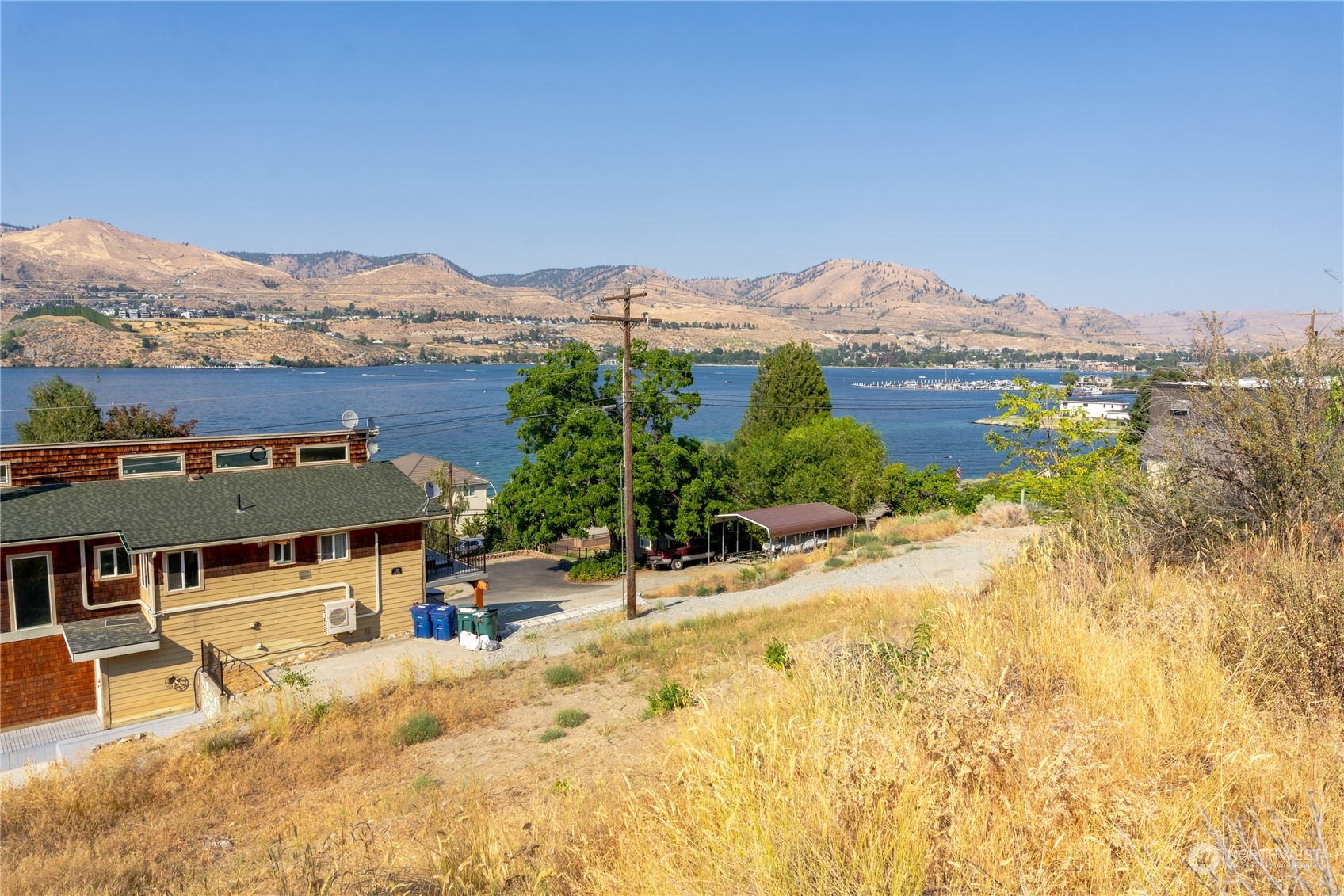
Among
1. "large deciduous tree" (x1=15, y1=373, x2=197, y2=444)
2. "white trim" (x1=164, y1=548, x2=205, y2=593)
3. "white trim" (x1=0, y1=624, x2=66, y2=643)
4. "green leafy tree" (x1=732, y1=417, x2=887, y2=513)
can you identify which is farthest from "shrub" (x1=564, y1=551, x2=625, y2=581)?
"large deciduous tree" (x1=15, y1=373, x2=197, y2=444)

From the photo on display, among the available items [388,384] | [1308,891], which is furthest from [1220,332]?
[388,384]

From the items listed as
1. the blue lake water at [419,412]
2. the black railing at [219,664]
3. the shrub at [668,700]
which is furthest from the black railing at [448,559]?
the blue lake water at [419,412]

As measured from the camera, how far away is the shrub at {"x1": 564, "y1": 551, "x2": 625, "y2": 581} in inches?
1326

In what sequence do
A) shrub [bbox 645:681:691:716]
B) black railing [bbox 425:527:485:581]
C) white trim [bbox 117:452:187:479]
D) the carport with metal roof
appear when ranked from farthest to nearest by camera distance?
the carport with metal roof < black railing [bbox 425:527:485:581] < white trim [bbox 117:452:187:479] < shrub [bbox 645:681:691:716]

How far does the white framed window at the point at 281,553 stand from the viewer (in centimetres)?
1881

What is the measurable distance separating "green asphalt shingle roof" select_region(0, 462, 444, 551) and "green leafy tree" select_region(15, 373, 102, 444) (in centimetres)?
2296

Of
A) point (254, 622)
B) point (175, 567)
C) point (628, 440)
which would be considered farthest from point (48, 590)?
point (628, 440)

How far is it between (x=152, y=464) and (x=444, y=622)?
25.8 feet

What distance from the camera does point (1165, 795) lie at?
11.7 ft

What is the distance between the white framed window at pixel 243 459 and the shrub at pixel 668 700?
14.1 meters

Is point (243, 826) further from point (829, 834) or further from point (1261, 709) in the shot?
point (1261, 709)

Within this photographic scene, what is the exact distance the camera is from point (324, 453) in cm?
2186

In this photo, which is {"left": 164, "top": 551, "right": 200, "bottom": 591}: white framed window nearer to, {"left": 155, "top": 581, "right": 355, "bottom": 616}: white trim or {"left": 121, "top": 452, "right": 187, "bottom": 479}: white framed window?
{"left": 155, "top": 581, "right": 355, "bottom": 616}: white trim

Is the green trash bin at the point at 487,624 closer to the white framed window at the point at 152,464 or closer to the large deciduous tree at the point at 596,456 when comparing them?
the white framed window at the point at 152,464
